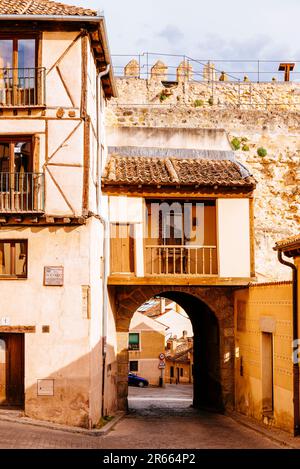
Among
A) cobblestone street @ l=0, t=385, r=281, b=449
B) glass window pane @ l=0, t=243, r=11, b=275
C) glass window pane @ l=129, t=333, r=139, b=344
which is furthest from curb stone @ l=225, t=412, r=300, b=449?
glass window pane @ l=129, t=333, r=139, b=344

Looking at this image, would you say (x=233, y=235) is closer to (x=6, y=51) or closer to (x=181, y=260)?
(x=181, y=260)

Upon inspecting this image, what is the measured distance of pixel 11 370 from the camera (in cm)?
1786

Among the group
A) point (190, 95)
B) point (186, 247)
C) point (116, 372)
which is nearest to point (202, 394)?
point (116, 372)

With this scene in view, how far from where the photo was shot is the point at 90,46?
60.2 feet

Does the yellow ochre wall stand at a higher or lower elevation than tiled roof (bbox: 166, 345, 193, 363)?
higher

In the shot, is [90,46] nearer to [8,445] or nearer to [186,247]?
[186,247]

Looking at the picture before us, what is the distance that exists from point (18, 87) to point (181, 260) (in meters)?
6.58

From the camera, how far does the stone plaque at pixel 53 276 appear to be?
17.6m

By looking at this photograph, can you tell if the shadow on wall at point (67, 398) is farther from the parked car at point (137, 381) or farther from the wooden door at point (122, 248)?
the parked car at point (137, 381)

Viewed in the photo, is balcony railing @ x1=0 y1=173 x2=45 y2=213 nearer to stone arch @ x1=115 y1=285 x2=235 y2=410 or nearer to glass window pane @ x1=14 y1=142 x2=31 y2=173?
glass window pane @ x1=14 y1=142 x2=31 y2=173

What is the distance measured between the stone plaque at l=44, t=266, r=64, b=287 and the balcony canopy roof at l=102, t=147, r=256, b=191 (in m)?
4.01

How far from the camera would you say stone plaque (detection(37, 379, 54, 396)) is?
56.8 ft

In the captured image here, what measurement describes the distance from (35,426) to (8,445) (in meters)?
2.88

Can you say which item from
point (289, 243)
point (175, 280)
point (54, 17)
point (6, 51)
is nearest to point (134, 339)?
point (175, 280)
